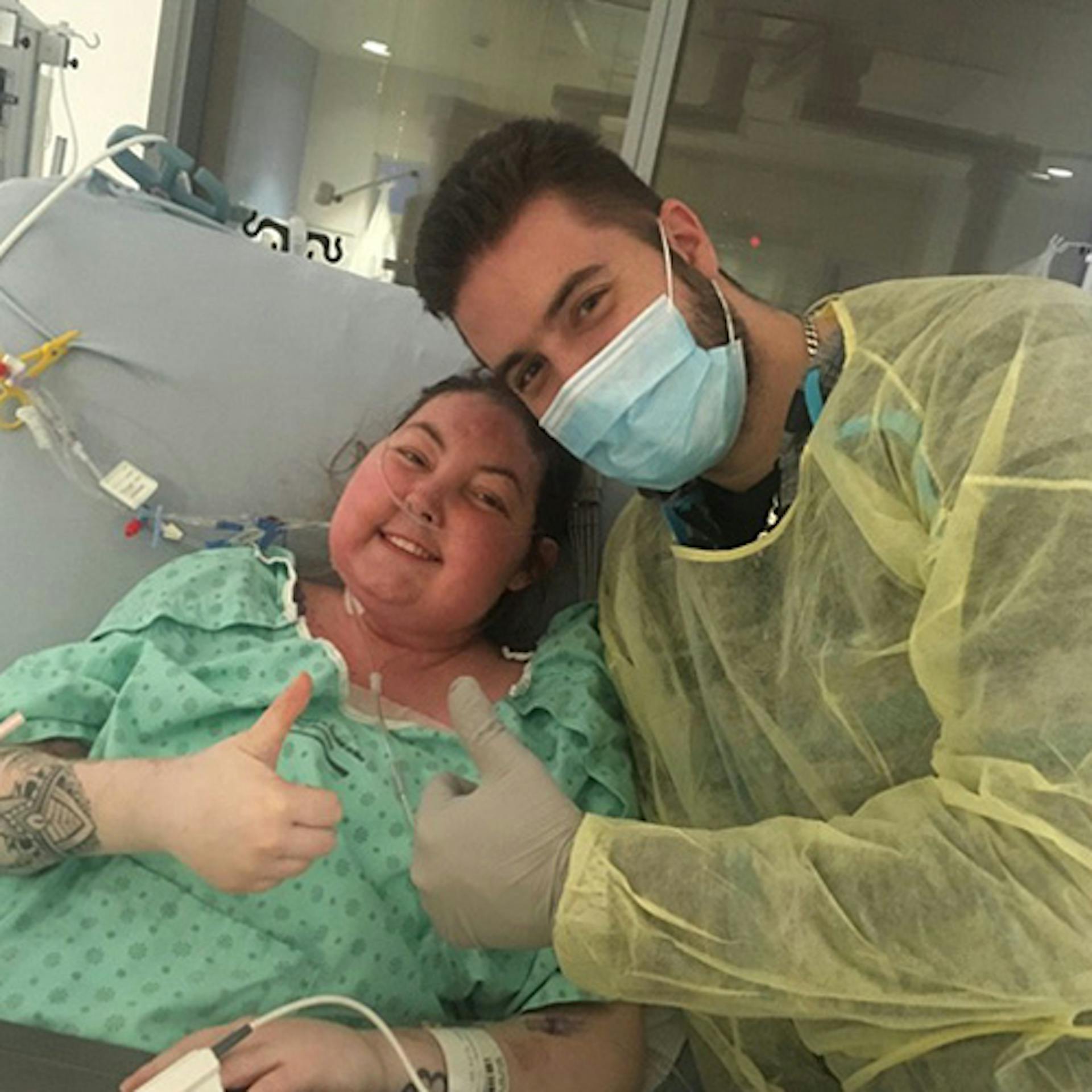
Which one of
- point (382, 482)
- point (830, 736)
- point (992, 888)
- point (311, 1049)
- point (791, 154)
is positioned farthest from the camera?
point (791, 154)

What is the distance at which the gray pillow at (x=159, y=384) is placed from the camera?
1508 millimetres

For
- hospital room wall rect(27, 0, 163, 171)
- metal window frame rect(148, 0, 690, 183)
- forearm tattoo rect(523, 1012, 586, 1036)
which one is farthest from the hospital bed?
hospital room wall rect(27, 0, 163, 171)

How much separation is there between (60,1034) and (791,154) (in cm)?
317

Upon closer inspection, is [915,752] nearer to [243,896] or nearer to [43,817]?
[243,896]

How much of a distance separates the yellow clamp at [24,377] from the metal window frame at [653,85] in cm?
205

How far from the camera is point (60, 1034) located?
2.88 ft

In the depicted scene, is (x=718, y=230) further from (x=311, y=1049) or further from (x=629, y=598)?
(x=311, y=1049)

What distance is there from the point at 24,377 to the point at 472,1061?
1071 mm

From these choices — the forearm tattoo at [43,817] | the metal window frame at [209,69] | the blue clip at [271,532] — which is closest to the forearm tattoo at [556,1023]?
the forearm tattoo at [43,817]

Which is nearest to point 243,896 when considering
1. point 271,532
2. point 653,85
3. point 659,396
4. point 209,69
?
point 271,532

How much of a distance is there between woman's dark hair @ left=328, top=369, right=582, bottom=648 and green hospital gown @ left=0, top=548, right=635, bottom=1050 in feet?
0.47

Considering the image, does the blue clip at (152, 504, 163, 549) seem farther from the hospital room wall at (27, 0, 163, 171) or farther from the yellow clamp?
→ the hospital room wall at (27, 0, 163, 171)

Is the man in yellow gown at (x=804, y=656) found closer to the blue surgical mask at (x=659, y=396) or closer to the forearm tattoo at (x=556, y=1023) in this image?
the blue surgical mask at (x=659, y=396)

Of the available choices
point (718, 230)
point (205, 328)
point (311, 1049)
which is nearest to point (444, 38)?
point (718, 230)
